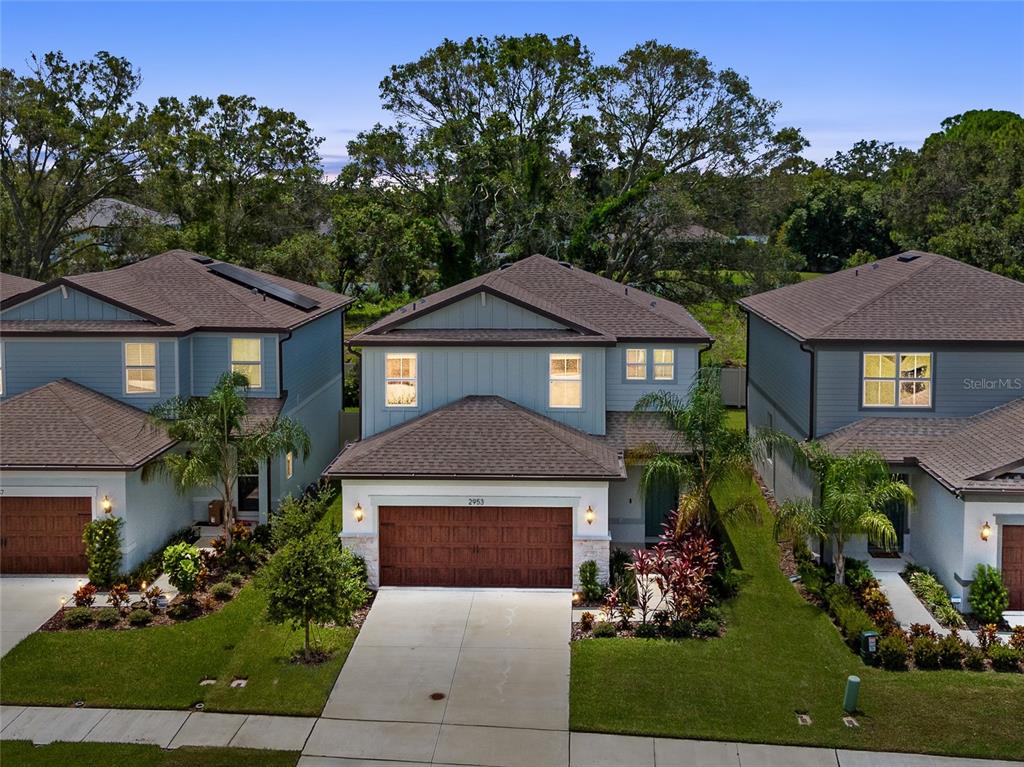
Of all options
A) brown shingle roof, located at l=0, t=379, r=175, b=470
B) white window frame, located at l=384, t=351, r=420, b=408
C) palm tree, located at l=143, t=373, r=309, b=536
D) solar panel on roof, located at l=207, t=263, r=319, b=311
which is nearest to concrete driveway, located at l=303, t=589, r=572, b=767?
palm tree, located at l=143, t=373, r=309, b=536

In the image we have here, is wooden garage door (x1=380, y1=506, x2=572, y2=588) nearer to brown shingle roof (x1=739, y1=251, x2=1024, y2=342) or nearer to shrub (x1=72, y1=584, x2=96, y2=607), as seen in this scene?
shrub (x1=72, y1=584, x2=96, y2=607)

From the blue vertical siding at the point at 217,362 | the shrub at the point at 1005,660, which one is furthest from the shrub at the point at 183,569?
the shrub at the point at 1005,660

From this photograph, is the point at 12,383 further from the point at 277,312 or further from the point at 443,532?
the point at 443,532

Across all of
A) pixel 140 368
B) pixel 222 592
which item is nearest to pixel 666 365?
pixel 222 592

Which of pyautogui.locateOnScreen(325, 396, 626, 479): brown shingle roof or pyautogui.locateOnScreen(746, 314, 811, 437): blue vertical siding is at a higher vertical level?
pyautogui.locateOnScreen(746, 314, 811, 437): blue vertical siding

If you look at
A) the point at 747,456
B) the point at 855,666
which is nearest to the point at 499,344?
the point at 747,456

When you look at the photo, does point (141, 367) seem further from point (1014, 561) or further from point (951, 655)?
point (1014, 561)
